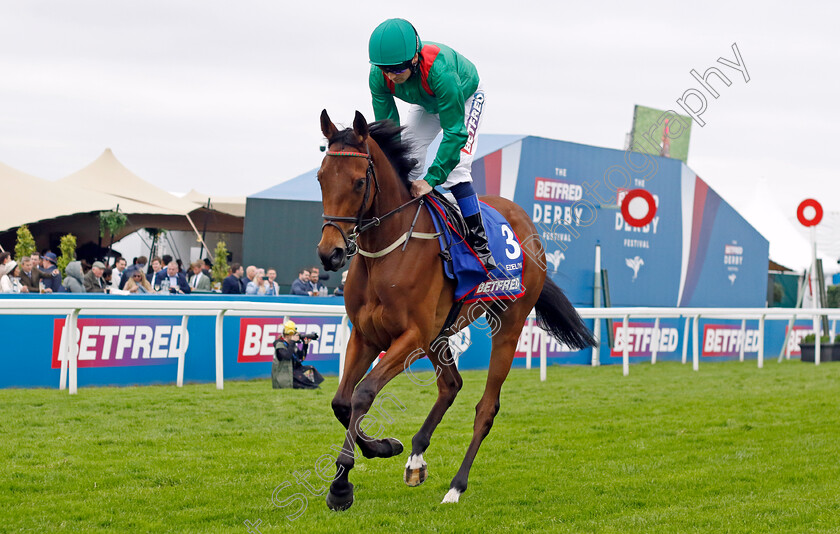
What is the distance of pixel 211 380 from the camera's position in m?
10.6

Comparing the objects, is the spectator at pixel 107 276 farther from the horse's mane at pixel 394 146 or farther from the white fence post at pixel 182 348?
the horse's mane at pixel 394 146

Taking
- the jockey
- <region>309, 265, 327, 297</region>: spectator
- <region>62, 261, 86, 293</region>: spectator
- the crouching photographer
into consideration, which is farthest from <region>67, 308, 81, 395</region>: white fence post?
the jockey

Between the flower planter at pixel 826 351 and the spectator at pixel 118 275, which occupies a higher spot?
the spectator at pixel 118 275

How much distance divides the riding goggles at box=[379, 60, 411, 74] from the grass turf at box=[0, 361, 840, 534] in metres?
2.27

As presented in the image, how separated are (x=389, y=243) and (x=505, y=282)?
1.18 m

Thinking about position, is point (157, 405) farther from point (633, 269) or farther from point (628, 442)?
point (633, 269)

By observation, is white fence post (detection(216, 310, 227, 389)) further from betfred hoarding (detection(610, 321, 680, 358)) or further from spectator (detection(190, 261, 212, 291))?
betfred hoarding (detection(610, 321, 680, 358))

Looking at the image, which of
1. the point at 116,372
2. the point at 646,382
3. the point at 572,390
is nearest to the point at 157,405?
the point at 116,372

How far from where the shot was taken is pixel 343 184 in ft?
14.1

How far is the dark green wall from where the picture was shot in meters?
14.1

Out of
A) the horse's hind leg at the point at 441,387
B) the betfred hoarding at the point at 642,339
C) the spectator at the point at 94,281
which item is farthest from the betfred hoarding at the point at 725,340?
the horse's hind leg at the point at 441,387

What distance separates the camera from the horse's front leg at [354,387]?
175 inches

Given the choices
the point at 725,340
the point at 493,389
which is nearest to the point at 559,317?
the point at 493,389

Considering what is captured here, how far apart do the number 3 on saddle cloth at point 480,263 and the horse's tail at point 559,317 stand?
0.69 m
